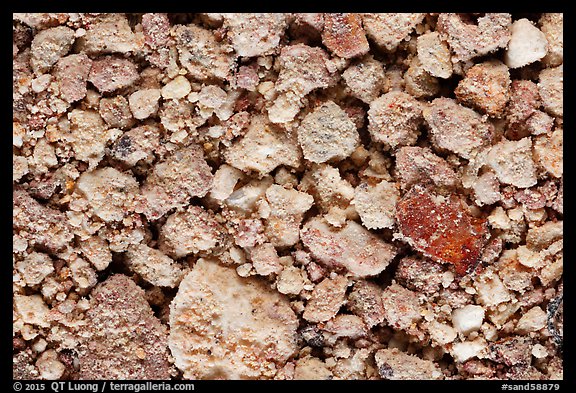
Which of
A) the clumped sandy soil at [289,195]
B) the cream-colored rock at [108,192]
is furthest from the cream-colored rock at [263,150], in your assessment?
the cream-colored rock at [108,192]

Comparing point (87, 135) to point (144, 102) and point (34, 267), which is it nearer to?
point (144, 102)

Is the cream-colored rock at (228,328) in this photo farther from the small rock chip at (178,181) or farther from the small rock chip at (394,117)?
A: the small rock chip at (394,117)

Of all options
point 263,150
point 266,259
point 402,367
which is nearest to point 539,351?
point 402,367

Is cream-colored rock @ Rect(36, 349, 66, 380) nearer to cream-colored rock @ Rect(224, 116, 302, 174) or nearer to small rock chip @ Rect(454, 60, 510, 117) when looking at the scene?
cream-colored rock @ Rect(224, 116, 302, 174)

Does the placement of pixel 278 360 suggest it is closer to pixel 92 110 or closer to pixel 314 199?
pixel 314 199

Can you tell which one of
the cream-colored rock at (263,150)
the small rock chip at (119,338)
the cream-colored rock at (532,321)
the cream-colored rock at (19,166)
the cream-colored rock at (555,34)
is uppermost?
the cream-colored rock at (555,34)

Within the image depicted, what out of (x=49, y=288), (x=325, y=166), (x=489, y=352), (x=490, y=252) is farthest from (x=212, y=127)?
(x=489, y=352)

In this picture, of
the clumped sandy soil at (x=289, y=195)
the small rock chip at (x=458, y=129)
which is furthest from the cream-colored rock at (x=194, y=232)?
the small rock chip at (x=458, y=129)

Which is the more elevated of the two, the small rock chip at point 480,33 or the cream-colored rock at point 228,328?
the small rock chip at point 480,33
